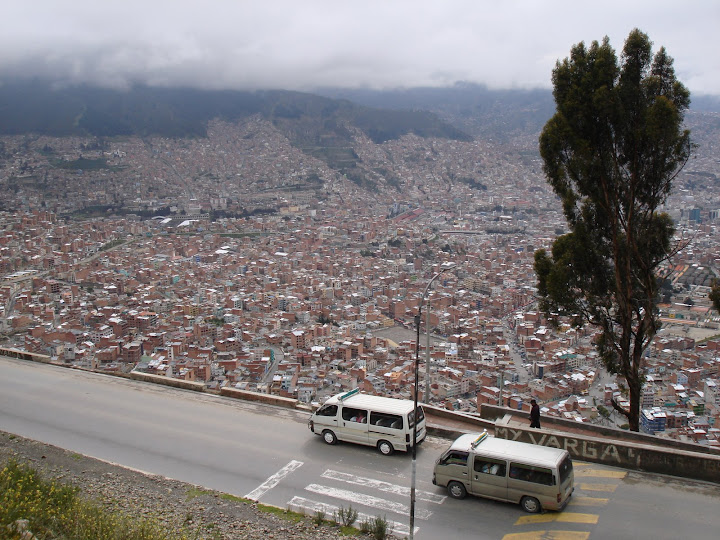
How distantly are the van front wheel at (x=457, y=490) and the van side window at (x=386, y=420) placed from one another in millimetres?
1108

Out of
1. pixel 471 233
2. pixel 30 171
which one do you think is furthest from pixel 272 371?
pixel 30 171

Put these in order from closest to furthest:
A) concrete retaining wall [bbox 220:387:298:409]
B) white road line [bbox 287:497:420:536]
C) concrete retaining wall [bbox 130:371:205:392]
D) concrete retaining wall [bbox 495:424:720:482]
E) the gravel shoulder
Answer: the gravel shoulder
white road line [bbox 287:497:420:536]
concrete retaining wall [bbox 495:424:720:482]
concrete retaining wall [bbox 220:387:298:409]
concrete retaining wall [bbox 130:371:205:392]

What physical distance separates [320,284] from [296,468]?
28609 mm

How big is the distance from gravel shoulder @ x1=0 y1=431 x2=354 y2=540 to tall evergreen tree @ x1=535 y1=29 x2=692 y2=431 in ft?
15.0

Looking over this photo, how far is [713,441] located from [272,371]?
1238 centimetres

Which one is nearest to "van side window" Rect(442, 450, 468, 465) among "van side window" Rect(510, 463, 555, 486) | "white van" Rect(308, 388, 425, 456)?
"van side window" Rect(510, 463, 555, 486)

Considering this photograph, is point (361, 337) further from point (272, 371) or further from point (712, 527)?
point (712, 527)

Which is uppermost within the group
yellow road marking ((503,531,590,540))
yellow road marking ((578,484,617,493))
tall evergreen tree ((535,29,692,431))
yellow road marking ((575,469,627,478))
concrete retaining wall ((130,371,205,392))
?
tall evergreen tree ((535,29,692,431))

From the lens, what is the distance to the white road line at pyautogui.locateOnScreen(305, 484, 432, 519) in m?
5.84

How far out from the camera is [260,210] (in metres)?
70.9

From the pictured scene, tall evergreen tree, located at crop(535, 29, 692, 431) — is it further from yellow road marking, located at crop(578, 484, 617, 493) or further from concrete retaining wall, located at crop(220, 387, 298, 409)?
concrete retaining wall, located at crop(220, 387, 298, 409)

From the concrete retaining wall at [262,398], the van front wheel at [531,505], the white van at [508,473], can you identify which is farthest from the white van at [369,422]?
the van front wheel at [531,505]

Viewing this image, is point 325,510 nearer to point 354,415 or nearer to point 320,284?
point 354,415

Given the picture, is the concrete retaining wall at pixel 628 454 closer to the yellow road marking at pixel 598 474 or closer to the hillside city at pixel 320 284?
the yellow road marking at pixel 598 474
